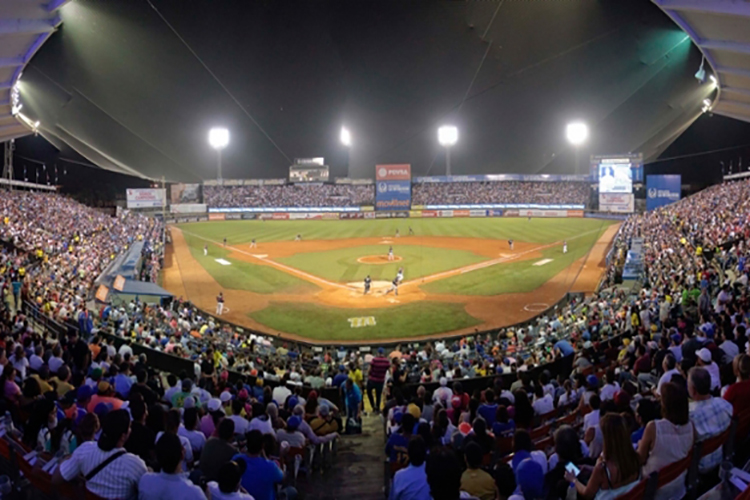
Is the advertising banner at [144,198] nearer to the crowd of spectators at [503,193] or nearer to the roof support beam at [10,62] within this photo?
the crowd of spectators at [503,193]

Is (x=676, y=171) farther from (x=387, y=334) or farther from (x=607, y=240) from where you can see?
(x=387, y=334)

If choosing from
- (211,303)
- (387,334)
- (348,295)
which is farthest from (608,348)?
(211,303)

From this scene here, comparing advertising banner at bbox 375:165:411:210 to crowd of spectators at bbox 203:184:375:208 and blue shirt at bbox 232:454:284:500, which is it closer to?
crowd of spectators at bbox 203:184:375:208

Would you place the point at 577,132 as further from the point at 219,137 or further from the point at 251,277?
the point at 251,277

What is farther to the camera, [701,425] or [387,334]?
[387,334]

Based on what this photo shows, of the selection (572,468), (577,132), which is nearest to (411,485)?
(572,468)

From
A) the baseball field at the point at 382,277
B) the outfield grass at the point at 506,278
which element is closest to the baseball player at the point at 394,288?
the baseball field at the point at 382,277
